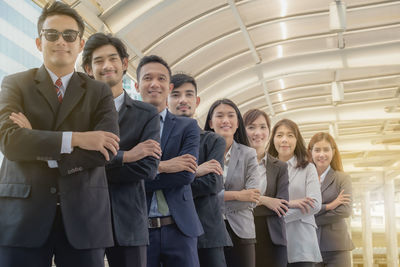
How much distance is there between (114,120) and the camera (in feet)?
7.64

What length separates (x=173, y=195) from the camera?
9.99 ft

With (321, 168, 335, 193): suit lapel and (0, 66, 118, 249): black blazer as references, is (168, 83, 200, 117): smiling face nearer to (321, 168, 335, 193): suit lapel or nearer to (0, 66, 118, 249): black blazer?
(0, 66, 118, 249): black blazer

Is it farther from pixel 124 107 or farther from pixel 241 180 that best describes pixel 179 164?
pixel 241 180

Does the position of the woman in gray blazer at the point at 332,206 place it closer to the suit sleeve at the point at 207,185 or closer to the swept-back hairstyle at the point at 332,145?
the swept-back hairstyle at the point at 332,145

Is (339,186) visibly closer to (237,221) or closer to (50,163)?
(237,221)

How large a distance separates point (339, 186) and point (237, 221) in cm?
210

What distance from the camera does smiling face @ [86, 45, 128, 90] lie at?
298 cm

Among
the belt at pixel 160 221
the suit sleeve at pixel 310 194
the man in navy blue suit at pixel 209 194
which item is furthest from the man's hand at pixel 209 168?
the suit sleeve at pixel 310 194

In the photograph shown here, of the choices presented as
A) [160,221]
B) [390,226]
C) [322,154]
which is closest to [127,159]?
[160,221]

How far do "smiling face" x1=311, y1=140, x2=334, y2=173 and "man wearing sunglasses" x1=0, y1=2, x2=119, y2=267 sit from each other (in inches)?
146

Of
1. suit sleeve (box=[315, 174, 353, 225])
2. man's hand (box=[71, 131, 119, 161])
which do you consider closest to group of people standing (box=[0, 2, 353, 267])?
man's hand (box=[71, 131, 119, 161])

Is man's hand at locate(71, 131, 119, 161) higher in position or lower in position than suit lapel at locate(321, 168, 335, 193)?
higher

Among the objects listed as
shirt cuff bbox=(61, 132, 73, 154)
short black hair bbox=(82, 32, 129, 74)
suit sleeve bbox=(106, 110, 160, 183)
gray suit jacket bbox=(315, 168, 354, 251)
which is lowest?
gray suit jacket bbox=(315, 168, 354, 251)

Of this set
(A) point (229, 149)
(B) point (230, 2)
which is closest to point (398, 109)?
(B) point (230, 2)
